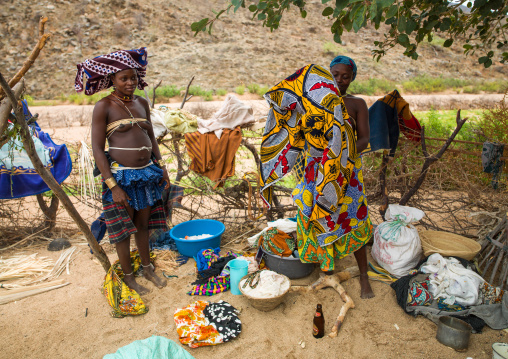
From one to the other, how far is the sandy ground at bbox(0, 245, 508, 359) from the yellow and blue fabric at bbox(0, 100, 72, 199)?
1.15m

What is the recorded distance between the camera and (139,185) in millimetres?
2662

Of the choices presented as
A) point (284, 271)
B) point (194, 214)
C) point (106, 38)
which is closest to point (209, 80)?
point (106, 38)

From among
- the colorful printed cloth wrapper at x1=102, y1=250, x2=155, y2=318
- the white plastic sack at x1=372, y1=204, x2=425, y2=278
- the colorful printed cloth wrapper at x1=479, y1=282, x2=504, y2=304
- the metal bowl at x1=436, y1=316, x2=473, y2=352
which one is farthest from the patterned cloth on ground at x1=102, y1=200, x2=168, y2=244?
the colorful printed cloth wrapper at x1=479, y1=282, x2=504, y2=304

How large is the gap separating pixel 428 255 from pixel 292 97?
1.84m

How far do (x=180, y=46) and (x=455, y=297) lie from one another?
27116 millimetres

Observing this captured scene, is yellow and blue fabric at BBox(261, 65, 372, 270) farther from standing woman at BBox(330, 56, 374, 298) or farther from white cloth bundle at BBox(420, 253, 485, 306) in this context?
white cloth bundle at BBox(420, 253, 485, 306)

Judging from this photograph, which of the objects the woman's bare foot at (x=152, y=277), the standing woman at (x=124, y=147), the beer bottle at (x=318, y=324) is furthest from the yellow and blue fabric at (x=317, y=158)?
the woman's bare foot at (x=152, y=277)

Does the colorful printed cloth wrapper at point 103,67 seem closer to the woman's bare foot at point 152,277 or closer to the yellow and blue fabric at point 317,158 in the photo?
the yellow and blue fabric at point 317,158

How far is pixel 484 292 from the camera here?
96.3 inches

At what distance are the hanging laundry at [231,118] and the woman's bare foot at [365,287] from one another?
1840 mm

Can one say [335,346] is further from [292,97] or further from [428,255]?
[292,97]

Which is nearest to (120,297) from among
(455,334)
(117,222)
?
(117,222)

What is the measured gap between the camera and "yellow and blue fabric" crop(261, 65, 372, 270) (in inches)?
87.6

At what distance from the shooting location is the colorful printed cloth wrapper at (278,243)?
291cm
